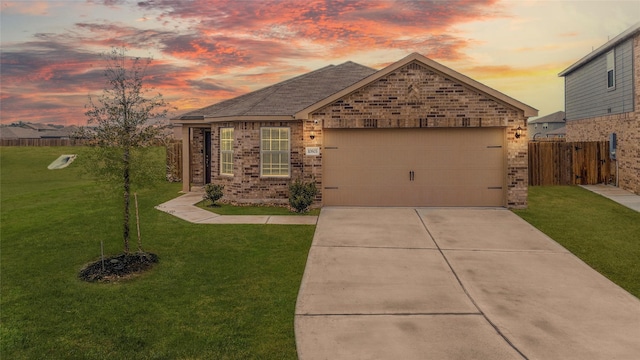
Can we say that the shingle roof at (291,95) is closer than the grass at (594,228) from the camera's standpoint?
No

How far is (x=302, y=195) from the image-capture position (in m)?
12.6

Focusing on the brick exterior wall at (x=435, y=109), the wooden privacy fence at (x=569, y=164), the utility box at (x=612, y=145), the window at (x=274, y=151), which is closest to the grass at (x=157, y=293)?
the window at (x=274, y=151)

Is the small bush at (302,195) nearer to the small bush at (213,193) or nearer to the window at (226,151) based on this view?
the small bush at (213,193)

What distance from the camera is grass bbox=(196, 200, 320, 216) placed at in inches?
496

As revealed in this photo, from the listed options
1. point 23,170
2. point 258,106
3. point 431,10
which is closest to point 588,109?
point 431,10

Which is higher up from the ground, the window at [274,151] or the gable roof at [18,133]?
the gable roof at [18,133]

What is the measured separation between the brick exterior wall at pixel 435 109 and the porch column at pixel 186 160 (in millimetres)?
8688

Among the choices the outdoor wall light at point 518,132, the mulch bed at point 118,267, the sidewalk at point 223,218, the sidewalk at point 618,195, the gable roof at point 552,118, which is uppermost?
the gable roof at point 552,118

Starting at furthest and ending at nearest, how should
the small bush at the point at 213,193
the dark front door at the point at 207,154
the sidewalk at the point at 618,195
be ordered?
1. the dark front door at the point at 207,154
2. the small bush at the point at 213,193
3. the sidewalk at the point at 618,195

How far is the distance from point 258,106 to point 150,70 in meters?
6.16

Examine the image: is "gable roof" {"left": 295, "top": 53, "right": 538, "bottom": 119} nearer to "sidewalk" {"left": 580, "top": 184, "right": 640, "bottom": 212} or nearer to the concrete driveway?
the concrete driveway

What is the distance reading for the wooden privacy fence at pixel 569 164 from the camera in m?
17.1

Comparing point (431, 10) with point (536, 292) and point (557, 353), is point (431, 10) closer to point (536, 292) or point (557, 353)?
point (536, 292)

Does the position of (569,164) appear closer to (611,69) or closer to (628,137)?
(628,137)
